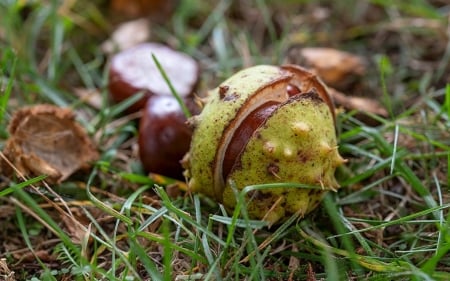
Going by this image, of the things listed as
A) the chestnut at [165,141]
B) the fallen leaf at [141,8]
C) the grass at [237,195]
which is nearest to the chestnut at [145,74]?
the grass at [237,195]

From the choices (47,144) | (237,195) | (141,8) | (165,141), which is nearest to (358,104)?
(165,141)

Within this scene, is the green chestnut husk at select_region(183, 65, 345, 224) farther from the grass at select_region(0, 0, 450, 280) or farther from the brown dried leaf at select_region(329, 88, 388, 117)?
the brown dried leaf at select_region(329, 88, 388, 117)

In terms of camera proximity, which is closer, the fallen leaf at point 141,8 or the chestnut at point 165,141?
the chestnut at point 165,141

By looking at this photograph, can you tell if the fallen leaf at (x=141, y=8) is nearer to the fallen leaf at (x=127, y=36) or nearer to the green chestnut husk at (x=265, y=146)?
the fallen leaf at (x=127, y=36)

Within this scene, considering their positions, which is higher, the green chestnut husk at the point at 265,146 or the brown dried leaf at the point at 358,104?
the green chestnut husk at the point at 265,146

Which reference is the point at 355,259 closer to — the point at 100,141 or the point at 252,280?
the point at 252,280

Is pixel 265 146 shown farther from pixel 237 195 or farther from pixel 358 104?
pixel 358 104

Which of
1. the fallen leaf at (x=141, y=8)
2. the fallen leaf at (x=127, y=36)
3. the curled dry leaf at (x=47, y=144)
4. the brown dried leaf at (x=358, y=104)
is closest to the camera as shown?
the curled dry leaf at (x=47, y=144)
